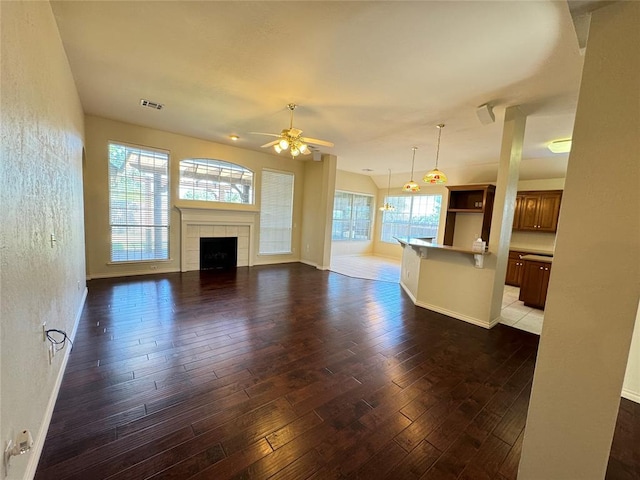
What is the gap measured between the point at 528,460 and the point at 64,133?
14.1 feet

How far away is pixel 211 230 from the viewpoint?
6172 mm

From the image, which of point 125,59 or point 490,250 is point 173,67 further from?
point 490,250

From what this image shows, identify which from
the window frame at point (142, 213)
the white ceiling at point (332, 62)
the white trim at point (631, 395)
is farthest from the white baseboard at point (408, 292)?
the window frame at point (142, 213)

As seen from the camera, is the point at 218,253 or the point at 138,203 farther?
the point at 218,253

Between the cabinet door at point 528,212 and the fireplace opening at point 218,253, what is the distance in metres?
6.87

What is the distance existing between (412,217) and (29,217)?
9.03 m

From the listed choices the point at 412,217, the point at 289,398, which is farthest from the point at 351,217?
the point at 289,398

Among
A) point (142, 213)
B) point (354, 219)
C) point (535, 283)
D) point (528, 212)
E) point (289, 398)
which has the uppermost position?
point (528, 212)

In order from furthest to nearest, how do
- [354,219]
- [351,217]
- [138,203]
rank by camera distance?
[354,219] < [351,217] < [138,203]

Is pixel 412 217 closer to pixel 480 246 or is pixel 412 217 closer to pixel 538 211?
pixel 538 211

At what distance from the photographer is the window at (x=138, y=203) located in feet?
16.3

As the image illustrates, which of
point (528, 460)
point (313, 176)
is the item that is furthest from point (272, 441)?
point (313, 176)

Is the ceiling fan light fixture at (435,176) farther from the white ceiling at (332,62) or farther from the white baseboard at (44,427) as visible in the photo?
the white baseboard at (44,427)

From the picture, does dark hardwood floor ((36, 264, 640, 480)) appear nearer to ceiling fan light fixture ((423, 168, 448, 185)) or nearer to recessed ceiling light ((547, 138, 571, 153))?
ceiling fan light fixture ((423, 168, 448, 185))
